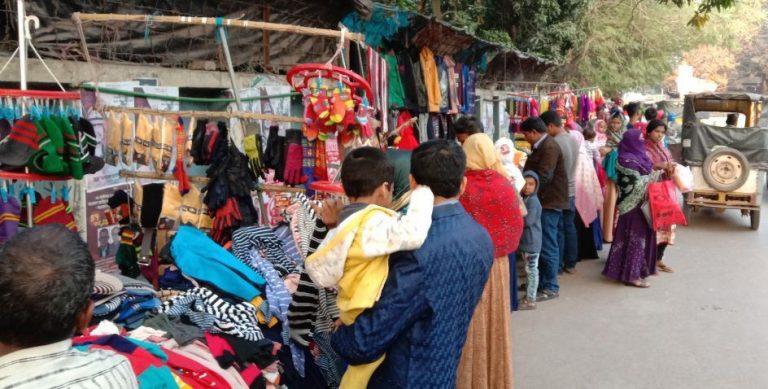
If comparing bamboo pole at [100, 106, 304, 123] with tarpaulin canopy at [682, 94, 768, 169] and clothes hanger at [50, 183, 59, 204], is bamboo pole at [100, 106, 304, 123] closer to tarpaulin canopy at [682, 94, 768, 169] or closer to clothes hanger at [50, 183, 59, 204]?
clothes hanger at [50, 183, 59, 204]

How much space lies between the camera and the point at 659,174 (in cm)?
660

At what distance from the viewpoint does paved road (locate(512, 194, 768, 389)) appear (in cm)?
444

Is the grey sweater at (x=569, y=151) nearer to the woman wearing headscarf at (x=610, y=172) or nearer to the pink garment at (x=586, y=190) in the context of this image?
the pink garment at (x=586, y=190)

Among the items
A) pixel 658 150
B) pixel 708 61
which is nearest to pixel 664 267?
pixel 658 150

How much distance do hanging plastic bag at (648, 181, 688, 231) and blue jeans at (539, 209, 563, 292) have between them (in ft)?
3.26

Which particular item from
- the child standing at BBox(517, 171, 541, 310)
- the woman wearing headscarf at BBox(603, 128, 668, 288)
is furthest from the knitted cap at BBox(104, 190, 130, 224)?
the woman wearing headscarf at BBox(603, 128, 668, 288)

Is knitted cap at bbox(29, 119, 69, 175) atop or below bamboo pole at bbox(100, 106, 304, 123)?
below

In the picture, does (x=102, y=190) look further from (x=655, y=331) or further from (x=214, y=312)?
(x=655, y=331)

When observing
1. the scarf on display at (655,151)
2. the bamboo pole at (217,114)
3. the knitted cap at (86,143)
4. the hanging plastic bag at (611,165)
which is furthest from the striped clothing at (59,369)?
the hanging plastic bag at (611,165)

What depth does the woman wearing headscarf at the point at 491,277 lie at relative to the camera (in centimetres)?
344

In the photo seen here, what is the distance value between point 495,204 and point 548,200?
2167mm

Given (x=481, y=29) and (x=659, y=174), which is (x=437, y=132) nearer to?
(x=659, y=174)

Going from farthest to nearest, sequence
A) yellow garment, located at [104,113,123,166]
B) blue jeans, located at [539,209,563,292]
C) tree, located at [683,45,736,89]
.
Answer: tree, located at [683,45,736,89] < blue jeans, located at [539,209,563,292] < yellow garment, located at [104,113,123,166]

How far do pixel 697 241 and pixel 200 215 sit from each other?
7683mm
